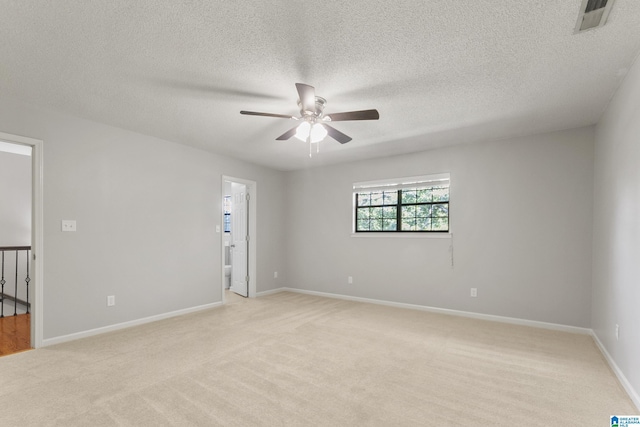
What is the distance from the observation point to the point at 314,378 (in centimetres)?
253

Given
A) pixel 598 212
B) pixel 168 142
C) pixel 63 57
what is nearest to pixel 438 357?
pixel 598 212

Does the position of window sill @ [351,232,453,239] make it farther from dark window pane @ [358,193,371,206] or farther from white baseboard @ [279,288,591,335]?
white baseboard @ [279,288,591,335]

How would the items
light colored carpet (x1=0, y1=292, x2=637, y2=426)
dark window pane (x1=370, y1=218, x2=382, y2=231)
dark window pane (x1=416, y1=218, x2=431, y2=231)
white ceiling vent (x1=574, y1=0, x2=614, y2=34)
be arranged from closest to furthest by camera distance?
white ceiling vent (x1=574, y1=0, x2=614, y2=34) < light colored carpet (x1=0, y1=292, x2=637, y2=426) < dark window pane (x1=416, y1=218, x2=431, y2=231) < dark window pane (x1=370, y1=218, x2=382, y2=231)

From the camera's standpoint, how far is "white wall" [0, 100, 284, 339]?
10.8 feet

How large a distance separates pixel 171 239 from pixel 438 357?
3.76m

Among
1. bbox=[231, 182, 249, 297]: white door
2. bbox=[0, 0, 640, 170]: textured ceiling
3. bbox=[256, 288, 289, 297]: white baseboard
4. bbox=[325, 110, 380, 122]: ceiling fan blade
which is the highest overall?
bbox=[0, 0, 640, 170]: textured ceiling

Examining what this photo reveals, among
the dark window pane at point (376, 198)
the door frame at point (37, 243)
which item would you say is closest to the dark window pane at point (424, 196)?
the dark window pane at point (376, 198)

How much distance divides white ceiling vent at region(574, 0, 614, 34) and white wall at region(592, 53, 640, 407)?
0.74 metres

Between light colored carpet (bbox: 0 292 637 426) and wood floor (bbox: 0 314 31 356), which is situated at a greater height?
light colored carpet (bbox: 0 292 637 426)

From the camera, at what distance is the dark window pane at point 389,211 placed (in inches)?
205

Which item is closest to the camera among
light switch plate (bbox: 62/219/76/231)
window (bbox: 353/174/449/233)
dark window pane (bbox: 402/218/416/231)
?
light switch plate (bbox: 62/219/76/231)

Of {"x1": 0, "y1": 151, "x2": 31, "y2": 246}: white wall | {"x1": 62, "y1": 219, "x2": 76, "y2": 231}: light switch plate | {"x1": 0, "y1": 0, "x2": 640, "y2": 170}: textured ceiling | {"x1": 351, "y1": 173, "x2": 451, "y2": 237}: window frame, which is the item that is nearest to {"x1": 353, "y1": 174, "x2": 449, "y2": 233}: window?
{"x1": 351, "y1": 173, "x2": 451, "y2": 237}: window frame

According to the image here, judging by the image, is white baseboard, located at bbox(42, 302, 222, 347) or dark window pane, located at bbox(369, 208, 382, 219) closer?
white baseboard, located at bbox(42, 302, 222, 347)

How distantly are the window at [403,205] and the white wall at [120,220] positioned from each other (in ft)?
8.04
